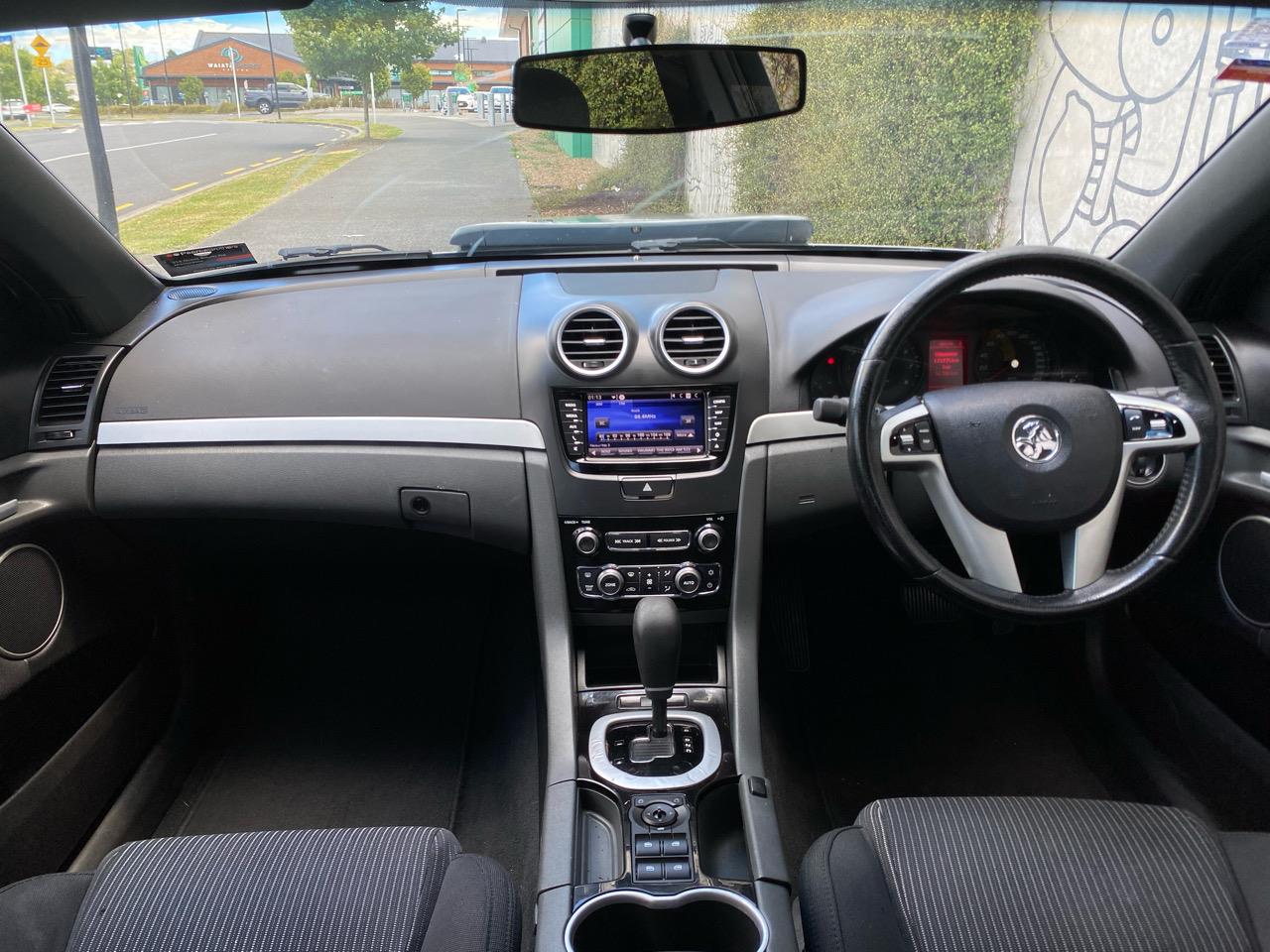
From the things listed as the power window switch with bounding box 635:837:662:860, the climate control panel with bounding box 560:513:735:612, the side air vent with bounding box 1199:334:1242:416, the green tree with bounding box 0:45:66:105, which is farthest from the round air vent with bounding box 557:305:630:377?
the side air vent with bounding box 1199:334:1242:416

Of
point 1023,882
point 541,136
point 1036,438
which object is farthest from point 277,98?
point 1023,882

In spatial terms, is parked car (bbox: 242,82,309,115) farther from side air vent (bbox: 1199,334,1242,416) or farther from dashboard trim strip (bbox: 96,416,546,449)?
side air vent (bbox: 1199,334,1242,416)

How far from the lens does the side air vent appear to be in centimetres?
227

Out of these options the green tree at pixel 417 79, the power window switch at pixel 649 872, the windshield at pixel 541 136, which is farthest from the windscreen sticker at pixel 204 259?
the power window switch at pixel 649 872

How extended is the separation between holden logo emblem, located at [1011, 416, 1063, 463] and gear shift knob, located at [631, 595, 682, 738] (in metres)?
0.78

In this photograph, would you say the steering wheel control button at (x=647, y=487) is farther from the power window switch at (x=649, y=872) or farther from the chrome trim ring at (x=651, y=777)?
the power window switch at (x=649, y=872)

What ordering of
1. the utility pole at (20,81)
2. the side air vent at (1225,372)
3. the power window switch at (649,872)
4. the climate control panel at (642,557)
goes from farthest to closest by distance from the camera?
the side air vent at (1225,372)
the climate control panel at (642,557)
the utility pole at (20,81)
the power window switch at (649,872)

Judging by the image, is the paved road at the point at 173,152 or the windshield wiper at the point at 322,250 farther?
the windshield wiper at the point at 322,250

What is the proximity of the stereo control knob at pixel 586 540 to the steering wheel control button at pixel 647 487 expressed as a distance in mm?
125

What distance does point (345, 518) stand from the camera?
7.63ft

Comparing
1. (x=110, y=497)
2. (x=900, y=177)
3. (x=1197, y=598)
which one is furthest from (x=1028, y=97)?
(x=110, y=497)

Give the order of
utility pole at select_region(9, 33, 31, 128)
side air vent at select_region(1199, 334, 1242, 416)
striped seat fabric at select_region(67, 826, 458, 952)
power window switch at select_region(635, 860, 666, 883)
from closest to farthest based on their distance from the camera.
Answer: striped seat fabric at select_region(67, 826, 458, 952) → power window switch at select_region(635, 860, 666, 883) → utility pole at select_region(9, 33, 31, 128) → side air vent at select_region(1199, 334, 1242, 416)

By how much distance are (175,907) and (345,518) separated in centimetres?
104

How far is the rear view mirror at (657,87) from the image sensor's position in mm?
1986
